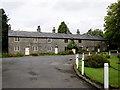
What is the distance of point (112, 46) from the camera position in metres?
51.5

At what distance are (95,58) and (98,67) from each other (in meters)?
1.41

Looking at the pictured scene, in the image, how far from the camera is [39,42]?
4050cm

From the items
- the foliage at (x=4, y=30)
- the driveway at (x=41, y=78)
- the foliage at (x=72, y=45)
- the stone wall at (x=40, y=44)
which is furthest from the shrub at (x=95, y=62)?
the foliage at (x=4, y=30)

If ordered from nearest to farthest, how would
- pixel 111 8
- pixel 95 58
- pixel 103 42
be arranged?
pixel 95 58 → pixel 111 8 → pixel 103 42

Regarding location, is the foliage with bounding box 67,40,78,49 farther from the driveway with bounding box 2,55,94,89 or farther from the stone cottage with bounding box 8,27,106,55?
the driveway with bounding box 2,55,94,89

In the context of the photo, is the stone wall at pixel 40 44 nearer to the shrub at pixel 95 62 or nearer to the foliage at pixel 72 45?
the foliage at pixel 72 45

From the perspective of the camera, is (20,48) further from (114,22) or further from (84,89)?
(84,89)

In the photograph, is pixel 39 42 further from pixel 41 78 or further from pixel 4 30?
pixel 41 78

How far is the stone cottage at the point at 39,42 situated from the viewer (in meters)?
37.3

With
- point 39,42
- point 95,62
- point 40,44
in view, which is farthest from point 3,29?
point 95,62

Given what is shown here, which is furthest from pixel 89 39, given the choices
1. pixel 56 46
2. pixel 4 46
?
pixel 4 46

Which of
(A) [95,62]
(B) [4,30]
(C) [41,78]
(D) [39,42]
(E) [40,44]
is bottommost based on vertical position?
(C) [41,78]

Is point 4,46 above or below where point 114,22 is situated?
below

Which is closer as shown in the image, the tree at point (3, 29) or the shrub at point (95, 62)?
the shrub at point (95, 62)
